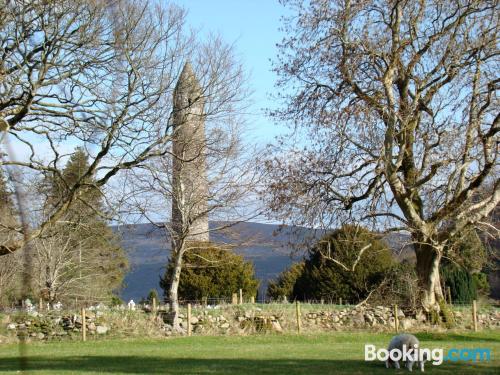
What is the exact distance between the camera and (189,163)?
25.1 metres

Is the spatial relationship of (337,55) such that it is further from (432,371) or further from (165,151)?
(432,371)

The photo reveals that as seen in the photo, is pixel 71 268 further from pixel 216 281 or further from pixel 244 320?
pixel 244 320

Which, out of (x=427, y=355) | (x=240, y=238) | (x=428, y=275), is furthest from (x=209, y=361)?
(x=240, y=238)

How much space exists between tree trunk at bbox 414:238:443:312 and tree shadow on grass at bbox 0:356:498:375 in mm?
10968

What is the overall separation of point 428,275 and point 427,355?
11.6m

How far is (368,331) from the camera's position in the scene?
2173 cm

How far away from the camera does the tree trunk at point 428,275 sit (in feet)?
71.9

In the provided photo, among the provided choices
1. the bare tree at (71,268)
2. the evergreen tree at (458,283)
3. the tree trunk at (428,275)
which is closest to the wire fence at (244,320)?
the tree trunk at (428,275)

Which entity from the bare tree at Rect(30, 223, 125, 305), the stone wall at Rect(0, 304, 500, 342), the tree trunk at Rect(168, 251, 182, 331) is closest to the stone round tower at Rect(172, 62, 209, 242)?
the tree trunk at Rect(168, 251, 182, 331)

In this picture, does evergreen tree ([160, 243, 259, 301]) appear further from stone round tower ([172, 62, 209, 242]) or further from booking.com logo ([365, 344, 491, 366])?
booking.com logo ([365, 344, 491, 366])

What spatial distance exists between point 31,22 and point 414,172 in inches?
488

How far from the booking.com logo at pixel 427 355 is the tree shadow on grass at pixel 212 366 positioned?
0.75ft

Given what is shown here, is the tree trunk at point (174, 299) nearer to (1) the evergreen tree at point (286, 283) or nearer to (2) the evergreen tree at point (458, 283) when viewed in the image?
(2) the evergreen tree at point (458, 283)

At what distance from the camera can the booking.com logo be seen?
10.1m
